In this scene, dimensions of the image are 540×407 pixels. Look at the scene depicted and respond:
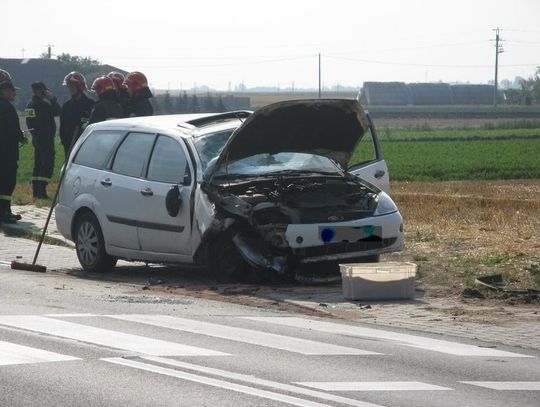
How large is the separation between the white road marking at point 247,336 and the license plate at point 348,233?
2536mm

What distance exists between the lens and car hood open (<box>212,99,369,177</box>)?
566 inches

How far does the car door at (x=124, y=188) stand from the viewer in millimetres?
15055

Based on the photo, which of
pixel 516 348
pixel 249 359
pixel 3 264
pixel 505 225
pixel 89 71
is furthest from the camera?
pixel 89 71

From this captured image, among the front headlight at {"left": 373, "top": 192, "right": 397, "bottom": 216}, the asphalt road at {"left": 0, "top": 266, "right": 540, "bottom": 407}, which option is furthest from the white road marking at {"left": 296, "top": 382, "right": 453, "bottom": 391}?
the front headlight at {"left": 373, "top": 192, "right": 397, "bottom": 216}

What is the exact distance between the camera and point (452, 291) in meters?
13.2

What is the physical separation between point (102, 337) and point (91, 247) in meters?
5.55

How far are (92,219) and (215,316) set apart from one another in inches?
170

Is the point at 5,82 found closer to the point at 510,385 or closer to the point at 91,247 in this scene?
the point at 91,247

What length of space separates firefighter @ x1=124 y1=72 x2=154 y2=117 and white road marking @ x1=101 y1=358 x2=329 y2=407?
12.1 metres

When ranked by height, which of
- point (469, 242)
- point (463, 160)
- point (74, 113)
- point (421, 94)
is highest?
point (74, 113)

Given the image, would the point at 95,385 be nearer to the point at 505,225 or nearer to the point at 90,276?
the point at 90,276

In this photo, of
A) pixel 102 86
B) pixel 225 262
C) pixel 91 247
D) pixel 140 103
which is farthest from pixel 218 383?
pixel 140 103

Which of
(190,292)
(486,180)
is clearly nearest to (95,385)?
(190,292)

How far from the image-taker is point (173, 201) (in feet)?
47.3
